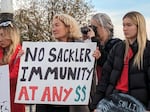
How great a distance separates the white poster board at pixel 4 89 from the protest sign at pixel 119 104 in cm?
93

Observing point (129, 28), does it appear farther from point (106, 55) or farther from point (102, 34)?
point (102, 34)

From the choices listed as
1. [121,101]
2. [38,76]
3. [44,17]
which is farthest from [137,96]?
[44,17]

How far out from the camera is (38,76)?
420 centimetres

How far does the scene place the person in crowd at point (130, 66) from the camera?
12.2 feet

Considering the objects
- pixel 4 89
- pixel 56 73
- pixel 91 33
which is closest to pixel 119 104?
pixel 56 73

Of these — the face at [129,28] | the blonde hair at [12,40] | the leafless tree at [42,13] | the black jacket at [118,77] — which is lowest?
the leafless tree at [42,13]

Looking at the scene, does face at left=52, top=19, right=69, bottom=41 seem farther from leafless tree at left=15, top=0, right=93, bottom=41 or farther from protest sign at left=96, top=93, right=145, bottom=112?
A: leafless tree at left=15, top=0, right=93, bottom=41

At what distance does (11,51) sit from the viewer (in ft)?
14.3

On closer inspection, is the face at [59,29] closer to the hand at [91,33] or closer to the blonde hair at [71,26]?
the blonde hair at [71,26]

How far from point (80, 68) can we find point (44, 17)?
2170 cm

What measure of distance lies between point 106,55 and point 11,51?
94 cm

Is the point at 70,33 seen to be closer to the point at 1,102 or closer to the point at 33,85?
the point at 33,85

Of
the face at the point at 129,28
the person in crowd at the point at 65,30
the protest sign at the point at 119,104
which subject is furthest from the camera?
the person in crowd at the point at 65,30

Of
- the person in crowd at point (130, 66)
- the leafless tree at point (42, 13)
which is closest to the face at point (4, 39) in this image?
the person in crowd at point (130, 66)
